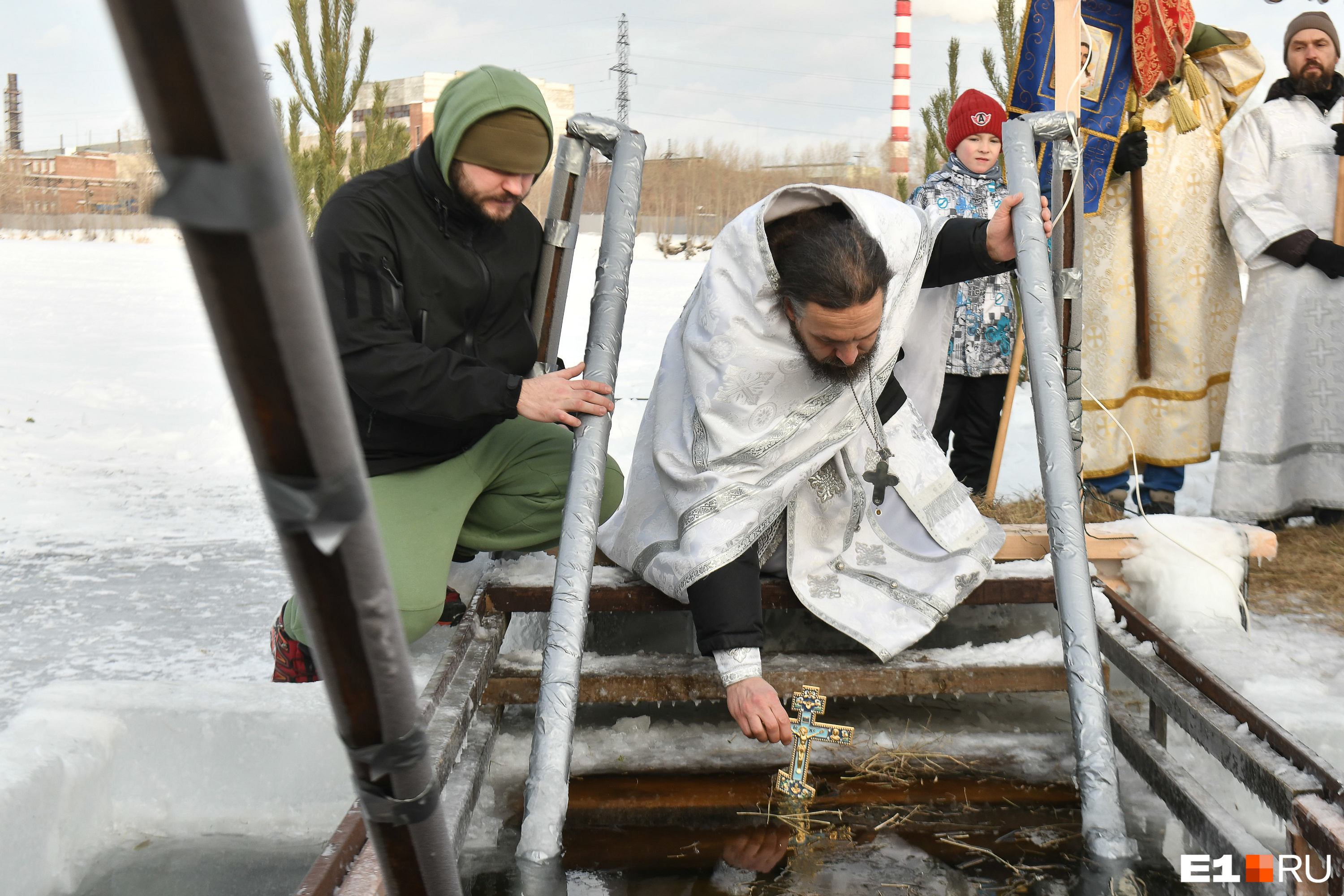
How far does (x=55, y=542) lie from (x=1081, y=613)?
13.3ft

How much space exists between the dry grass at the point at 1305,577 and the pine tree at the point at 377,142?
6.16m

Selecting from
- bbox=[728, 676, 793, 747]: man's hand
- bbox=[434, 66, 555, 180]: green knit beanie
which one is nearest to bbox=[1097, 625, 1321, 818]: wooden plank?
bbox=[728, 676, 793, 747]: man's hand

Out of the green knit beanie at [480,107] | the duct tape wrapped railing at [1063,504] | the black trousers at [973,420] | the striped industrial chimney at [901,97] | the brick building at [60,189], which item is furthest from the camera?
the striped industrial chimney at [901,97]

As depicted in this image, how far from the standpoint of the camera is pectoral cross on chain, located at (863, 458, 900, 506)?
266 cm

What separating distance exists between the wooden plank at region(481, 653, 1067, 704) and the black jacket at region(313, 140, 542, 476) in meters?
0.66

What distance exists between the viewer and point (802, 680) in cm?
233

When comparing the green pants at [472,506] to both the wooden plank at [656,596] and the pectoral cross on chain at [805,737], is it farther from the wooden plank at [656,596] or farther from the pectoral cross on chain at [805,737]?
the pectoral cross on chain at [805,737]

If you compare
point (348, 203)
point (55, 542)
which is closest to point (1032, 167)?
point (348, 203)

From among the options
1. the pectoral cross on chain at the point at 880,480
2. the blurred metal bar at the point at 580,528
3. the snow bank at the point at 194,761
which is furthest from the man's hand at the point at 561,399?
the snow bank at the point at 194,761

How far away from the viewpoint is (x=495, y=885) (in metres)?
1.93

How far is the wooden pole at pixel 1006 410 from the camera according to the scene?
162 inches

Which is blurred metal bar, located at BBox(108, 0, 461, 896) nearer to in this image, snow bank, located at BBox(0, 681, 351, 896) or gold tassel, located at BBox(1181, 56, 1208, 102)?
snow bank, located at BBox(0, 681, 351, 896)

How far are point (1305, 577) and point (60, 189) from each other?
68.9 feet

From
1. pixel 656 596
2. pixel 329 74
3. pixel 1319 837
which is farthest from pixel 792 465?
pixel 329 74
